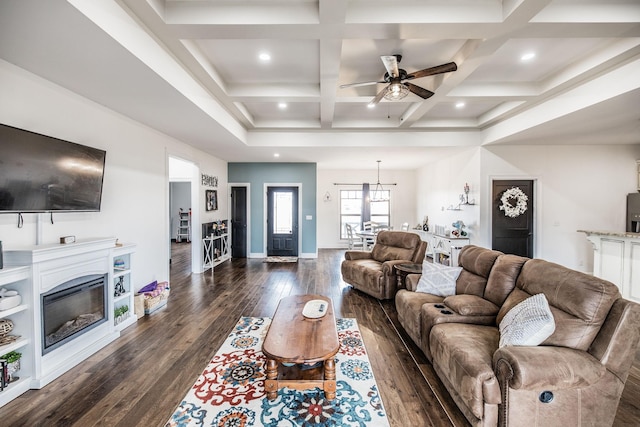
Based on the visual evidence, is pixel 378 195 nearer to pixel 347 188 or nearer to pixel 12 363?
pixel 347 188

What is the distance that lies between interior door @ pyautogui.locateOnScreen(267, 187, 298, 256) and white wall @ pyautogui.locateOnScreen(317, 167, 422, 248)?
195cm

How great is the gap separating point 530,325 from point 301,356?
1.51 meters

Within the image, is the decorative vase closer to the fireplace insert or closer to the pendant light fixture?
the fireplace insert

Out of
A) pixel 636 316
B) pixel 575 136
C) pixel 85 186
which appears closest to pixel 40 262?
pixel 85 186

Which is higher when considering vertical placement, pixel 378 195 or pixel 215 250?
pixel 378 195

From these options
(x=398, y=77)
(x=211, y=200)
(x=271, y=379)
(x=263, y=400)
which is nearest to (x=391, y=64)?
(x=398, y=77)

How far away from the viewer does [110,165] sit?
10.8 ft

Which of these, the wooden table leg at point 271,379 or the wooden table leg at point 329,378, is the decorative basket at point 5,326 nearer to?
the wooden table leg at point 271,379

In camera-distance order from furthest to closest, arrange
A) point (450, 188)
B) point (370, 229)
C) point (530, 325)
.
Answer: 1. point (370, 229)
2. point (450, 188)
3. point (530, 325)

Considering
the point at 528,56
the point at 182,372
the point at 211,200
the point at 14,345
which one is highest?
the point at 528,56

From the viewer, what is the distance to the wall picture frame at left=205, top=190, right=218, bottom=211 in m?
6.12

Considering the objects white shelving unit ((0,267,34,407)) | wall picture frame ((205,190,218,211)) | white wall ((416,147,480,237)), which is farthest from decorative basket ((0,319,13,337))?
white wall ((416,147,480,237))

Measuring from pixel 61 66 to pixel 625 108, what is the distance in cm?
610

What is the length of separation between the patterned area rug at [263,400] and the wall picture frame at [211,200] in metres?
4.19
